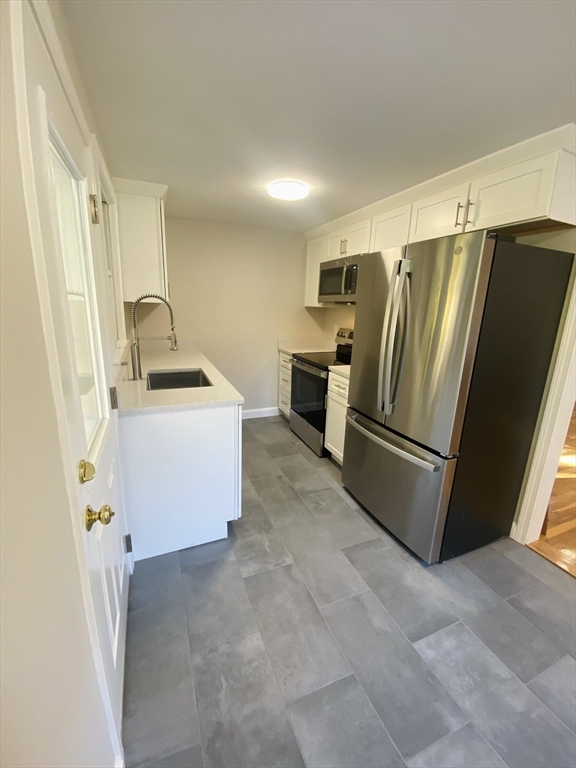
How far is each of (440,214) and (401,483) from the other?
1.72 m

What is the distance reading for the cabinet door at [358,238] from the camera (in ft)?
9.30

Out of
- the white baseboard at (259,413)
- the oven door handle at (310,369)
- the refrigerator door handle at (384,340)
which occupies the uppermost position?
the refrigerator door handle at (384,340)

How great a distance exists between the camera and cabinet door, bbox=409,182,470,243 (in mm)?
1969

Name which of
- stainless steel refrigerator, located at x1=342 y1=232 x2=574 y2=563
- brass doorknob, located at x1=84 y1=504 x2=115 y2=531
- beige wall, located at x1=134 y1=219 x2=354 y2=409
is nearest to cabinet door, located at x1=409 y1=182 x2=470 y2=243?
stainless steel refrigerator, located at x1=342 y1=232 x2=574 y2=563

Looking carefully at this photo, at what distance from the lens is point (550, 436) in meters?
1.98

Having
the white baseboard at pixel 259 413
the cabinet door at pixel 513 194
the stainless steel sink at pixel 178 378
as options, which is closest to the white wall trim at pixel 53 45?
the stainless steel sink at pixel 178 378

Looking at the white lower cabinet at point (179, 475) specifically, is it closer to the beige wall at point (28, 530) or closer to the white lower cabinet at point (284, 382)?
the beige wall at point (28, 530)

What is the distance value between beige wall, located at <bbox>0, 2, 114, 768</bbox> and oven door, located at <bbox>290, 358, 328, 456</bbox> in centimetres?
257

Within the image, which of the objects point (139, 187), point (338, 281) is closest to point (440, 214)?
point (338, 281)

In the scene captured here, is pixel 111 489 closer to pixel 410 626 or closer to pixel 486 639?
pixel 410 626

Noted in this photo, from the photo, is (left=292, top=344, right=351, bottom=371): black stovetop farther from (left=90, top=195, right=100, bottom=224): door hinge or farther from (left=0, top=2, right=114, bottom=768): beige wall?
(left=0, top=2, right=114, bottom=768): beige wall

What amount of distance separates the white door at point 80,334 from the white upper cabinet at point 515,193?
6.36ft

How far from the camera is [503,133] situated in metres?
1.54

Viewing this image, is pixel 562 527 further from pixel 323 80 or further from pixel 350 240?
pixel 323 80
